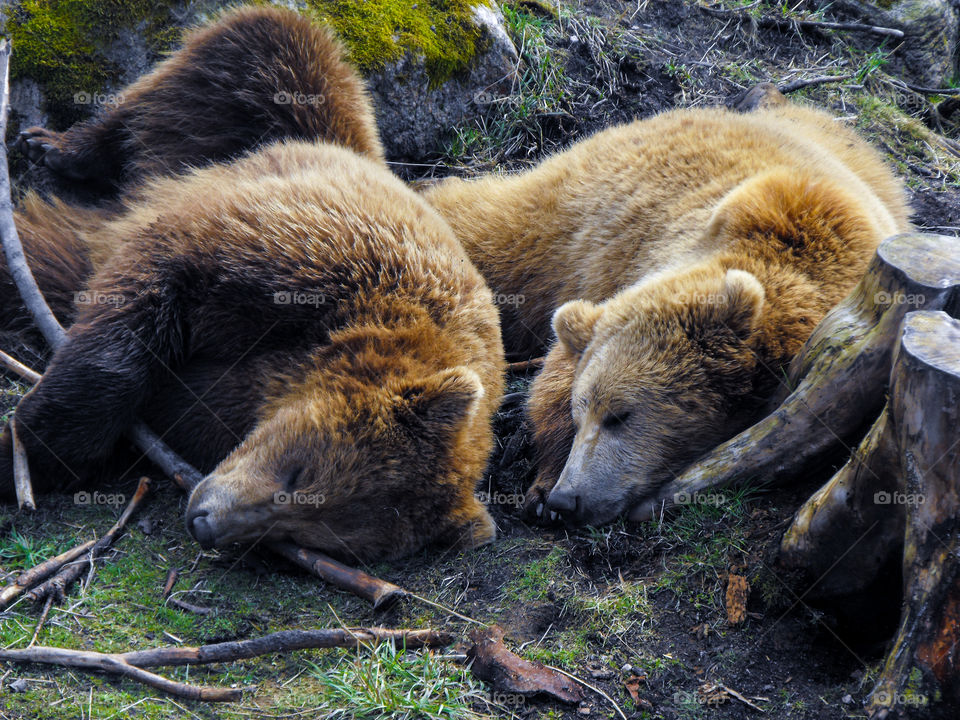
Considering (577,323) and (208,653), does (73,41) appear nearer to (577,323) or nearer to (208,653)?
(577,323)

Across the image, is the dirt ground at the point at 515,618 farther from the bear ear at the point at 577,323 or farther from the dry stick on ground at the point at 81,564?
the bear ear at the point at 577,323

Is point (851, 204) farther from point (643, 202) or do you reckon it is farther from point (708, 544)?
point (708, 544)

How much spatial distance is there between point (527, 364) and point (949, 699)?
3.74 m

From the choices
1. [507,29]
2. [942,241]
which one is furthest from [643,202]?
[507,29]

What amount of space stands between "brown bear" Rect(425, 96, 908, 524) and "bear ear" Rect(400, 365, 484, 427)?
2.33 ft

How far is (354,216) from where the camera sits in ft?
16.1

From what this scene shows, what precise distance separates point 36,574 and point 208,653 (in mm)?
1004

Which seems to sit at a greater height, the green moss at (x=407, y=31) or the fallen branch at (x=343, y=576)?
the green moss at (x=407, y=31)

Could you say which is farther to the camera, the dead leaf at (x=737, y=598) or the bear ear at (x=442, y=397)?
the bear ear at (x=442, y=397)

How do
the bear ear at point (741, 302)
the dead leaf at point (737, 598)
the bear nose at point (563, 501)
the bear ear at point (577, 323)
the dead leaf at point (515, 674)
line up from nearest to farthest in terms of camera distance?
the dead leaf at point (515, 674), the dead leaf at point (737, 598), the bear ear at point (741, 302), the bear nose at point (563, 501), the bear ear at point (577, 323)

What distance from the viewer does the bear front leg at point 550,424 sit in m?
4.85

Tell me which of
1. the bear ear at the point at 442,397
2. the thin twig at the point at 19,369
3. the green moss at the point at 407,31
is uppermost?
the green moss at the point at 407,31

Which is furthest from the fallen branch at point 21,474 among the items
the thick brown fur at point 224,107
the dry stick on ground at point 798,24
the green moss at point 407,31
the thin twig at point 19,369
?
the dry stick on ground at point 798,24

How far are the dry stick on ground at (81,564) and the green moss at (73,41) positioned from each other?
3.44 metres
